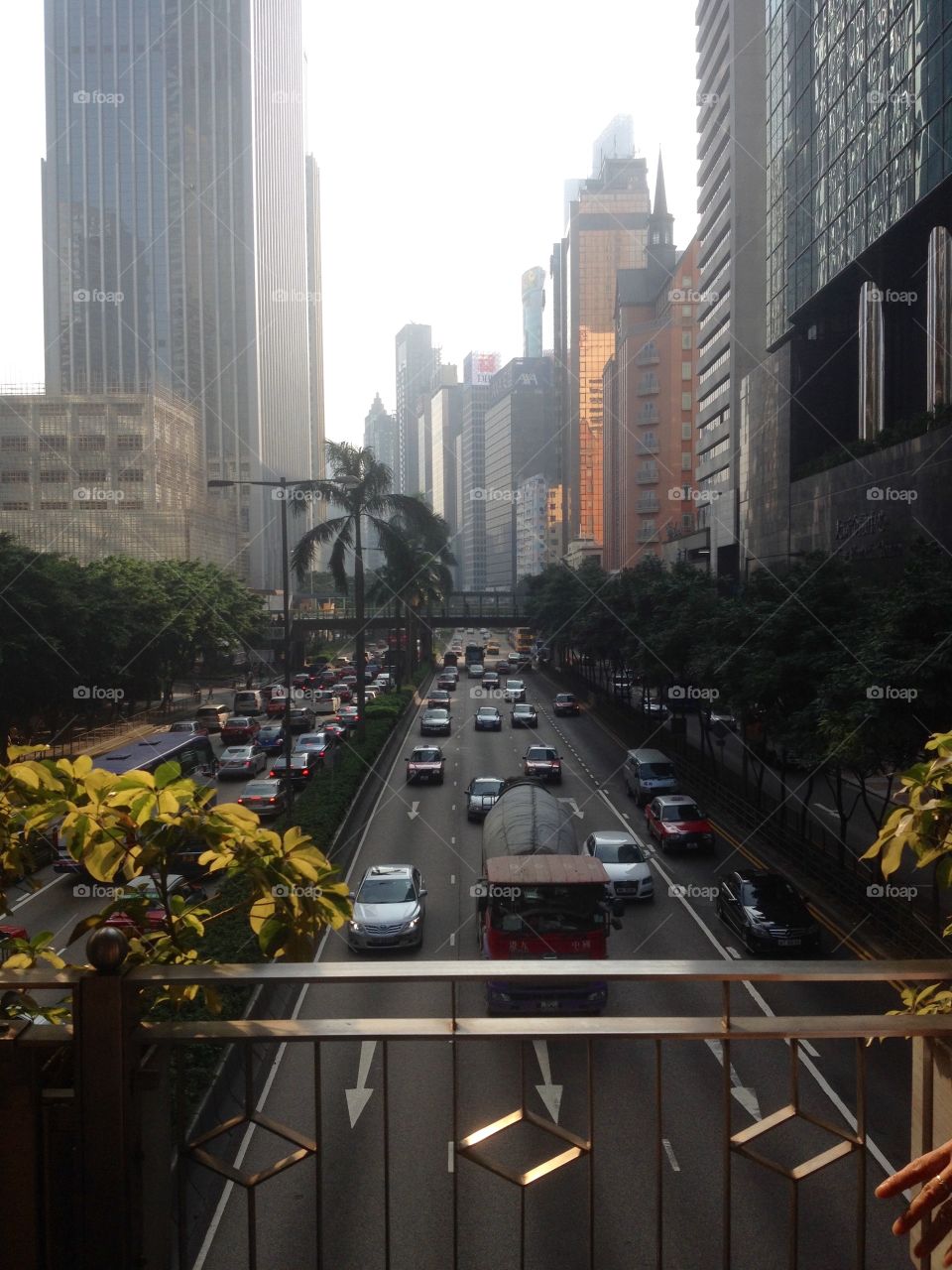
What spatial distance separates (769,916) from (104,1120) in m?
13.0

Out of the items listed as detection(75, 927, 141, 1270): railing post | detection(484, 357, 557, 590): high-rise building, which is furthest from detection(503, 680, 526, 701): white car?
detection(484, 357, 557, 590): high-rise building

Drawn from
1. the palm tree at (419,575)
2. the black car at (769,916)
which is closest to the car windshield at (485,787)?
the black car at (769,916)

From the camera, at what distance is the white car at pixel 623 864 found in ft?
55.0

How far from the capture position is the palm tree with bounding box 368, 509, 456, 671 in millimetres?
48125

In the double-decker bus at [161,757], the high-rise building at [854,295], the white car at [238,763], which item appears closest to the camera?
the double-decker bus at [161,757]

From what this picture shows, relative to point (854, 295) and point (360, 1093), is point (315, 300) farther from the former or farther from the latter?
point (360, 1093)

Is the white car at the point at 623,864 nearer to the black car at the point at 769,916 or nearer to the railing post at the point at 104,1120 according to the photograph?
the black car at the point at 769,916

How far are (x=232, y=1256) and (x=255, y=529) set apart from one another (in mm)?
98684

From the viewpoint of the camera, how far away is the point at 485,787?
78.9 ft

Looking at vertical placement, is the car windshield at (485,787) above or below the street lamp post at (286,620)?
below

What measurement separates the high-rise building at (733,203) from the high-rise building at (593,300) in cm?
7181

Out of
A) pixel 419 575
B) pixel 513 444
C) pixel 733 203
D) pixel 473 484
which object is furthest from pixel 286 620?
pixel 473 484

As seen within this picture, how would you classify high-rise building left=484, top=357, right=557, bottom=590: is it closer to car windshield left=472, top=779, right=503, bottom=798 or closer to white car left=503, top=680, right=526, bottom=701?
white car left=503, top=680, right=526, bottom=701

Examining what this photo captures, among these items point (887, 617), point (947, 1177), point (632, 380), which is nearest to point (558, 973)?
point (947, 1177)
